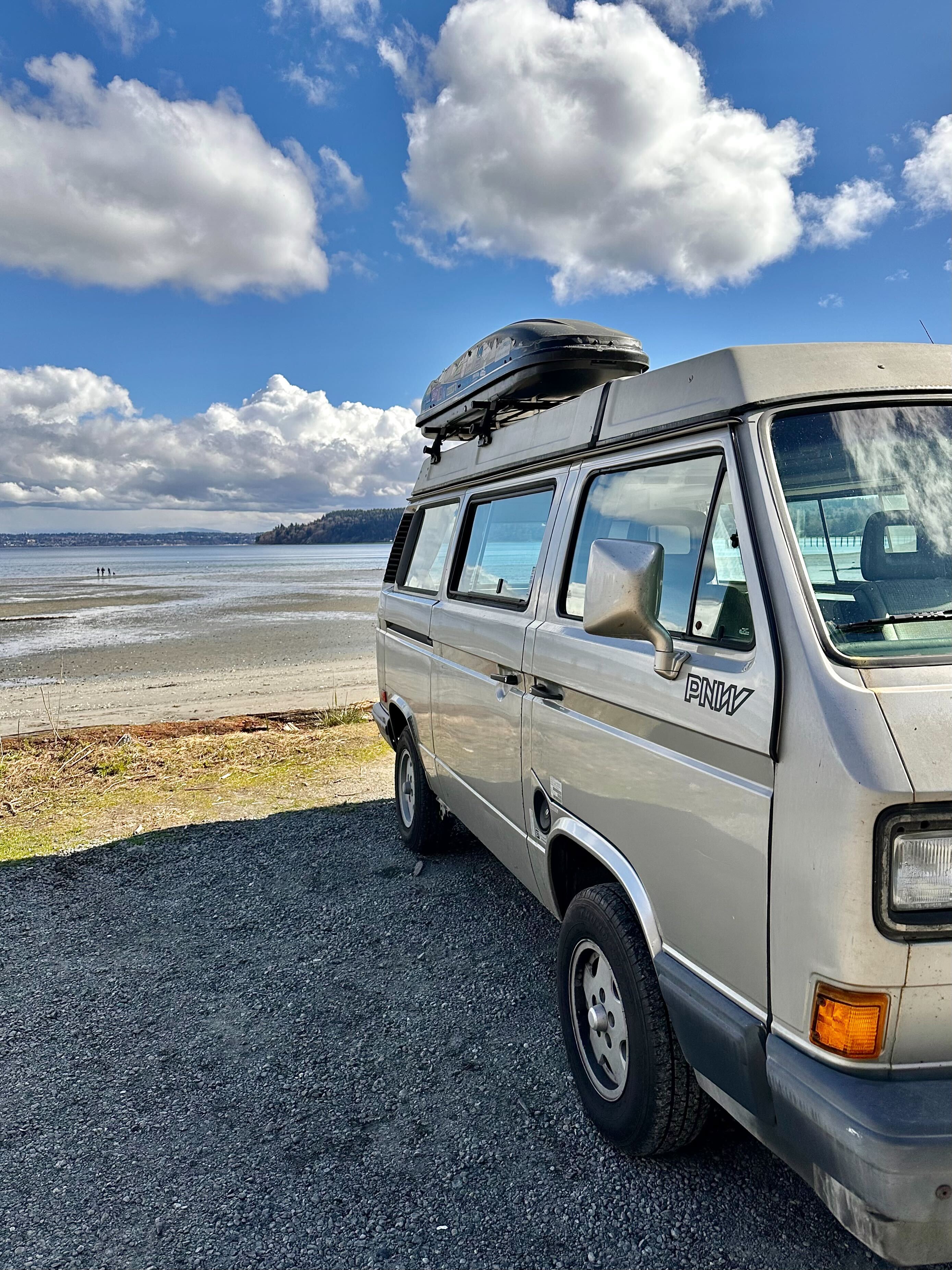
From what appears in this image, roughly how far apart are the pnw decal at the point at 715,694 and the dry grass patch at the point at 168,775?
5.00 meters

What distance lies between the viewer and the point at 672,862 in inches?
89.5

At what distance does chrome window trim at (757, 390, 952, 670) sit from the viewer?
72.7 inches

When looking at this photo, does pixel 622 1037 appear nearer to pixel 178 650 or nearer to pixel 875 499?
pixel 875 499

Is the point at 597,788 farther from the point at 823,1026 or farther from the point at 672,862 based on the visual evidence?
the point at 823,1026

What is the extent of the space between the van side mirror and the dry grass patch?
16.2 ft

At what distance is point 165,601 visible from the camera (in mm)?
35438

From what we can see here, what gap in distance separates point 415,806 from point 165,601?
108ft

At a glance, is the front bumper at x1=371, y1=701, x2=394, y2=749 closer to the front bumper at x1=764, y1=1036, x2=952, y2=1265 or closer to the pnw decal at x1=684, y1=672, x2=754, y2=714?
the pnw decal at x1=684, y1=672, x2=754, y2=714

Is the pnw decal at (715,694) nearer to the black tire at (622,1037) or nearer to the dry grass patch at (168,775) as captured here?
the black tire at (622,1037)

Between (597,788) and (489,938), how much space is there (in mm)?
1981

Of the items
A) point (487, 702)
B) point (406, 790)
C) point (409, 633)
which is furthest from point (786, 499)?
point (406, 790)

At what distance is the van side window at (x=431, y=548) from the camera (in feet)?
16.0

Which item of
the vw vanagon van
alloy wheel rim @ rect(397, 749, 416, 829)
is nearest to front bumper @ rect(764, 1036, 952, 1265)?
the vw vanagon van

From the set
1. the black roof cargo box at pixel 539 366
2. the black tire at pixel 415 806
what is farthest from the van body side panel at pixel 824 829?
the black tire at pixel 415 806
